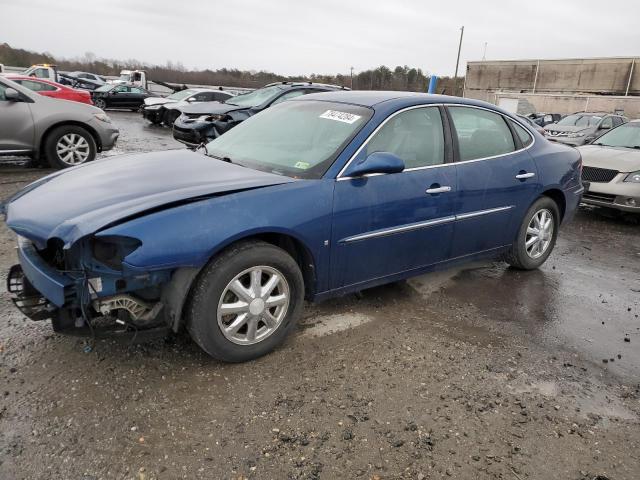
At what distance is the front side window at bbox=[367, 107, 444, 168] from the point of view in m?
3.55

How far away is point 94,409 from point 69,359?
1.82ft

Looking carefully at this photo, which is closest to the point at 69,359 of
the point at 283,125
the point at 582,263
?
the point at 283,125

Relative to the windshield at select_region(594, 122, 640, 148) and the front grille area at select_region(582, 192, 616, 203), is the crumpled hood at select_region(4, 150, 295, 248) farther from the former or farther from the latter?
the windshield at select_region(594, 122, 640, 148)

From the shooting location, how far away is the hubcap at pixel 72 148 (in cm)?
806

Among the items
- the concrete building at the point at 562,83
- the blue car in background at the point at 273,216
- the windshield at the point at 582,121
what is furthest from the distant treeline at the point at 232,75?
the blue car in background at the point at 273,216

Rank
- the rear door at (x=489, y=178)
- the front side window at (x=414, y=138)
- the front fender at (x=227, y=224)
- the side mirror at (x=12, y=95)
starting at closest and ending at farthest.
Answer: the front fender at (x=227, y=224), the front side window at (x=414, y=138), the rear door at (x=489, y=178), the side mirror at (x=12, y=95)

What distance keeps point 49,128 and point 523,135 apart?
7064 millimetres

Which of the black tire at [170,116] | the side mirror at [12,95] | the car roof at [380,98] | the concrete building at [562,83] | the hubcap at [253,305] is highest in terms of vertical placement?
the concrete building at [562,83]

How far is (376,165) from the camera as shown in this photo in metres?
3.24

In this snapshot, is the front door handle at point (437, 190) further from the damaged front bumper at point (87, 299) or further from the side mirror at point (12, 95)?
the side mirror at point (12, 95)

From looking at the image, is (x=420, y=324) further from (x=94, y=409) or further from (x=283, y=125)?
(x=94, y=409)

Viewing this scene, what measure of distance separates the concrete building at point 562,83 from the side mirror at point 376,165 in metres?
36.7

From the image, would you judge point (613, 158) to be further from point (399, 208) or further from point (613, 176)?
point (399, 208)

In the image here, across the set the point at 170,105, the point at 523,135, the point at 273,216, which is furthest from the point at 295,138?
the point at 170,105
